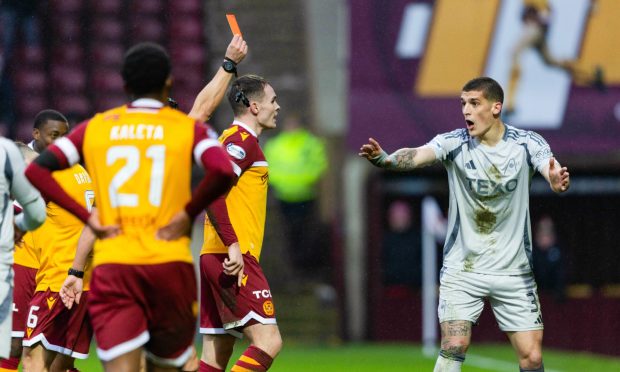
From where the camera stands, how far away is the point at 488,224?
8414mm

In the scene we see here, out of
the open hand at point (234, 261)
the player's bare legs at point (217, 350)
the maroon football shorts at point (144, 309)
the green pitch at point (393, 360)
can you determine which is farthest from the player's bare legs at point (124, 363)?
the green pitch at point (393, 360)

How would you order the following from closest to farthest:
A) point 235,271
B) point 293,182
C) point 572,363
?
point 235,271 < point 572,363 < point 293,182

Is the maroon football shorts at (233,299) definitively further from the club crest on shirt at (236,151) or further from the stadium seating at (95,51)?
the stadium seating at (95,51)

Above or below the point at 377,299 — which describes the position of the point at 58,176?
above

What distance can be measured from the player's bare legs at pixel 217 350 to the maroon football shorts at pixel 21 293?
69.0 inches

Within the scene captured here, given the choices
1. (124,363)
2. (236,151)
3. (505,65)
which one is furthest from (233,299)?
(505,65)

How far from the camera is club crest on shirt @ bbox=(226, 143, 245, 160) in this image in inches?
322

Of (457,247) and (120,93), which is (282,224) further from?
(457,247)

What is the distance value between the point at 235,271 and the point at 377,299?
40.5 feet

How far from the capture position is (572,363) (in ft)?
51.9

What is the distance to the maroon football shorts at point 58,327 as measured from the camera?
8.69 metres

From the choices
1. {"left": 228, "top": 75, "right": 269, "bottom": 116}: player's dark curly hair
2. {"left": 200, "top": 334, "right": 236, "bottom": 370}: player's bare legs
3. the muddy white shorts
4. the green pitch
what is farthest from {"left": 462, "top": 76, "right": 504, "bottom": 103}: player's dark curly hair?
the green pitch

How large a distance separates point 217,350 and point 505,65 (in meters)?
12.0

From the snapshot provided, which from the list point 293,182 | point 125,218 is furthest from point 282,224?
point 125,218
